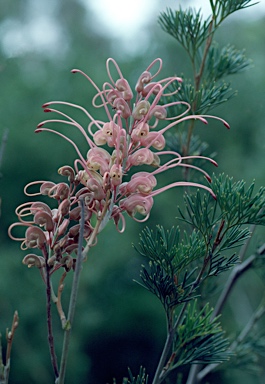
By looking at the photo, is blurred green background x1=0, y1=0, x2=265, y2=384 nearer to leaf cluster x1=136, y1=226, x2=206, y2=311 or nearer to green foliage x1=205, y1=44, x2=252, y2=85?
green foliage x1=205, y1=44, x2=252, y2=85

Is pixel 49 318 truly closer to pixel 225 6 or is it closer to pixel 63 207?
pixel 63 207

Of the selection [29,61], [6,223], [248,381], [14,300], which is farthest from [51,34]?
[248,381]

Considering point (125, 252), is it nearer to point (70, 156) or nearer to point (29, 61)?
point (70, 156)

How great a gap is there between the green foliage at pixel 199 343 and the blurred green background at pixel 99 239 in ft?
2.39

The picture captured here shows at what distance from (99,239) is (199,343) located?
131 cm

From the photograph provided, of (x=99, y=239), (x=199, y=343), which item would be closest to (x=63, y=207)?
(x=199, y=343)

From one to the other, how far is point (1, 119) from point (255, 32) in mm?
1642

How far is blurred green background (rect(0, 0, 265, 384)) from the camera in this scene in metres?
1.57

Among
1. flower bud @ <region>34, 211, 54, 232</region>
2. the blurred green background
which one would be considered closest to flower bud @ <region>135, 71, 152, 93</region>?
flower bud @ <region>34, 211, 54, 232</region>

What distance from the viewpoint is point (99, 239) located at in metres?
1.68

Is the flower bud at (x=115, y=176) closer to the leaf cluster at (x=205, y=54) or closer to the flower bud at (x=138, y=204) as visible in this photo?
the flower bud at (x=138, y=204)

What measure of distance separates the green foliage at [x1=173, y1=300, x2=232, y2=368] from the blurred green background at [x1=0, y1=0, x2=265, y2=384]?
0.73 meters

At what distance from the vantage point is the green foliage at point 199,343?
0.36 meters

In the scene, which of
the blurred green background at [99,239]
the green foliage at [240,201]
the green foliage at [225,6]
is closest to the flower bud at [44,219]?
the green foliage at [240,201]
